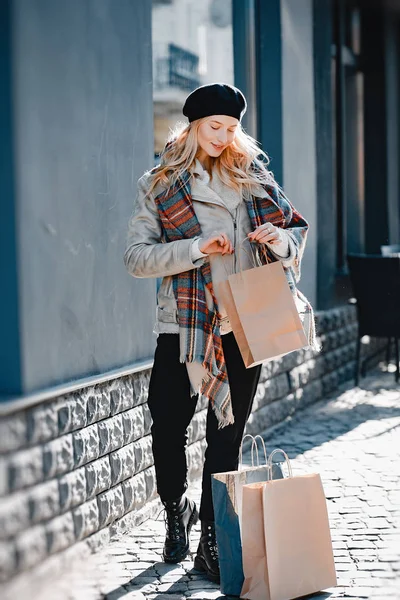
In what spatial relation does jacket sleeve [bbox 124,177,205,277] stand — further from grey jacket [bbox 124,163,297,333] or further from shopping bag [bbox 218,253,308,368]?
shopping bag [bbox 218,253,308,368]

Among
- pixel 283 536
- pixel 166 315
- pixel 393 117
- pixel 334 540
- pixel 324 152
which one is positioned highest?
pixel 393 117

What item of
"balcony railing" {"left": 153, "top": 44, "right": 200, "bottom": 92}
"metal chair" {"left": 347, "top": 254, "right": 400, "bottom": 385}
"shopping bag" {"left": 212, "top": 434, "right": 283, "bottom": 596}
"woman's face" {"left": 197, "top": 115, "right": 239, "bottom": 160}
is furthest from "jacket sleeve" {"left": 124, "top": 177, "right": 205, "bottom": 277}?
"metal chair" {"left": 347, "top": 254, "right": 400, "bottom": 385}

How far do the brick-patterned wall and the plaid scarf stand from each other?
23.3 inches

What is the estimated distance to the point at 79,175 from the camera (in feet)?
13.6

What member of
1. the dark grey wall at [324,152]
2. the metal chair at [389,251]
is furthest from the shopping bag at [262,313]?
the metal chair at [389,251]

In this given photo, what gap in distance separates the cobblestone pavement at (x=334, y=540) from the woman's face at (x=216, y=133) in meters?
1.62

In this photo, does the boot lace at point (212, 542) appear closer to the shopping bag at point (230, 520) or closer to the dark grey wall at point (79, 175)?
the shopping bag at point (230, 520)

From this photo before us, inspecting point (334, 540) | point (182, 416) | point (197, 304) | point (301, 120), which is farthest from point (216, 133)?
point (301, 120)

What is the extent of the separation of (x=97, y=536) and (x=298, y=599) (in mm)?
951

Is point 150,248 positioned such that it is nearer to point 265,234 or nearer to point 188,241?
point 188,241

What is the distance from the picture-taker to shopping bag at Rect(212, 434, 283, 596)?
3.57 metres

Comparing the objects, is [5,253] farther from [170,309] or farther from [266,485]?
[266,485]

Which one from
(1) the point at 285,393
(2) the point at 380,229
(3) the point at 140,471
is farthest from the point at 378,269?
(3) the point at 140,471

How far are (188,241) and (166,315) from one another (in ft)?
1.18
